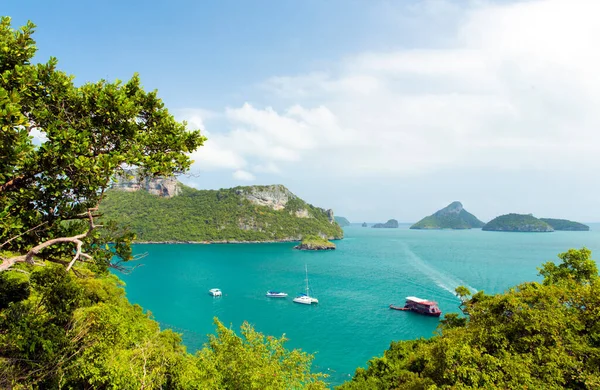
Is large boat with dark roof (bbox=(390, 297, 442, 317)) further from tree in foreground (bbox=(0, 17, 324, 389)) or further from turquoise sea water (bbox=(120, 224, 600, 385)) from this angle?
tree in foreground (bbox=(0, 17, 324, 389))

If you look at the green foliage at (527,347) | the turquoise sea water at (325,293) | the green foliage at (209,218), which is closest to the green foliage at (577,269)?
the green foliage at (527,347)

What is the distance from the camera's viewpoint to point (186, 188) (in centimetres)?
17800

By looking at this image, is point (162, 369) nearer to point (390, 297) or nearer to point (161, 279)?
point (390, 297)

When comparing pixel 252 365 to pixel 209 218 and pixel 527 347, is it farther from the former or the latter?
pixel 209 218

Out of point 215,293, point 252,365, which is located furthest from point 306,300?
point 252,365

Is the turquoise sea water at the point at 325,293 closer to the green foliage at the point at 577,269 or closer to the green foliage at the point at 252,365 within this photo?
the green foliage at the point at 252,365

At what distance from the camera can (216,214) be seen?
14800cm

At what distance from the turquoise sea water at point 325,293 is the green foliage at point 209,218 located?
4392 cm

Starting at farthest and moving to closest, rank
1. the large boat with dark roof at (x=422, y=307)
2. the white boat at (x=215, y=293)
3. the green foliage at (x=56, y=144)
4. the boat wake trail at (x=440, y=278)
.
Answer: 1. the boat wake trail at (x=440, y=278)
2. the white boat at (x=215, y=293)
3. the large boat with dark roof at (x=422, y=307)
4. the green foliage at (x=56, y=144)

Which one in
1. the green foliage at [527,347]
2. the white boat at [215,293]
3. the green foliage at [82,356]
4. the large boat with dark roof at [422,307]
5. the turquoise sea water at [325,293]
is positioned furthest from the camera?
the white boat at [215,293]

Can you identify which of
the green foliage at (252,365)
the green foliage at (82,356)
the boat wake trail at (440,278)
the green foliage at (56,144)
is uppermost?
the green foliage at (56,144)

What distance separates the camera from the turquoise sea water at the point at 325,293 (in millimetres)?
34438

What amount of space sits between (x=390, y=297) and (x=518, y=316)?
139 feet

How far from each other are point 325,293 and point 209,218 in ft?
341
